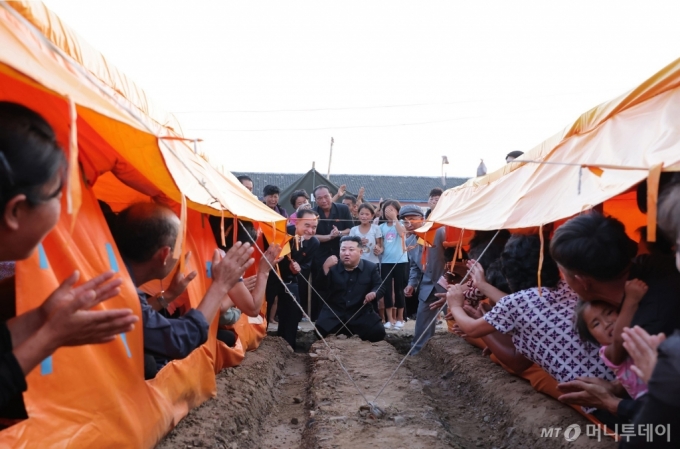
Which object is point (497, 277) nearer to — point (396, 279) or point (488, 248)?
point (488, 248)

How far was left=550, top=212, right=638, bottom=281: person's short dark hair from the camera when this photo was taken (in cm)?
253

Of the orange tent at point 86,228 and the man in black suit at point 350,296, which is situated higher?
the orange tent at point 86,228

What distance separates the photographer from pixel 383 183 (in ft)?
127

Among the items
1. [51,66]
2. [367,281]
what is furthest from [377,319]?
[51,66]

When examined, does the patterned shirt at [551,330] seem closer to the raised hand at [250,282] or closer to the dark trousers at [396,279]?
the raised hand at [250,282]

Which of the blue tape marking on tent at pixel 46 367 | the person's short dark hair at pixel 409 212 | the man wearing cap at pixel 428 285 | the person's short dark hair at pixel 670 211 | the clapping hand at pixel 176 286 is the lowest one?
the man wearing cap at pixel 428 285

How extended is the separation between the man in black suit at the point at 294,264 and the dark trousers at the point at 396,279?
134 cm

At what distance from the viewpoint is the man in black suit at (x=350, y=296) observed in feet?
23.5

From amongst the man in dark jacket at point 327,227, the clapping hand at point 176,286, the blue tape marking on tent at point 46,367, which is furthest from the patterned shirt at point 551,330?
the man in dark jacket at point 327,227

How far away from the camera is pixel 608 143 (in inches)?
114

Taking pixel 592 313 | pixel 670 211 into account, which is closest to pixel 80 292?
pixel 670 211

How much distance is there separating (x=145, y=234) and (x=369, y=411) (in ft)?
6.68

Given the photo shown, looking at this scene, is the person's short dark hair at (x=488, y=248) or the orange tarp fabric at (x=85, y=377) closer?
the orange tarp fabric at (x=85, y=377)

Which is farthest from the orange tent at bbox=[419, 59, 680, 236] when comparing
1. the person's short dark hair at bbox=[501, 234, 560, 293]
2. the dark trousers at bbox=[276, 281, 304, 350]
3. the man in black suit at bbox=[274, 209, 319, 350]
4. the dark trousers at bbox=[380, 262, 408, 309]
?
the dark trousers at bbox=[380, 262, 408, 309]
